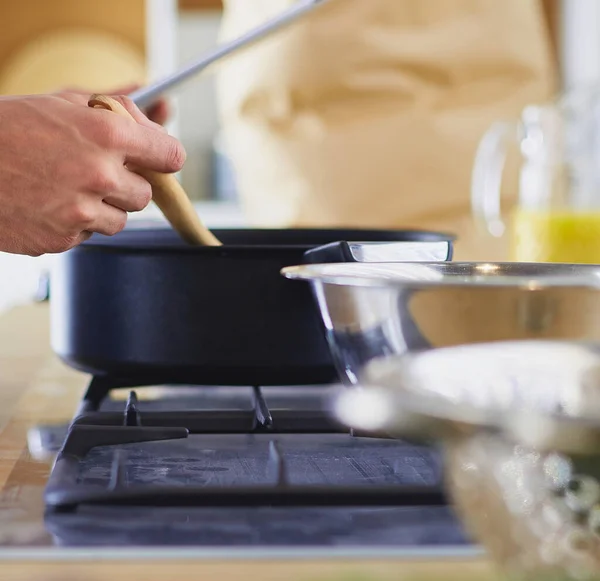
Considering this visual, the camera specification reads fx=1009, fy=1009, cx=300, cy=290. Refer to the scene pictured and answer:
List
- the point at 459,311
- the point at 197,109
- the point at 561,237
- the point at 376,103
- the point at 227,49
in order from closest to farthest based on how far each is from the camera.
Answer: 1. the point at 459,311
2. the point at 227,49
3. the point at 561,237
4. the point at 376,103
5. the point at 197,109

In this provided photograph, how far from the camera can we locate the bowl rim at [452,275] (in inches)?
12.4

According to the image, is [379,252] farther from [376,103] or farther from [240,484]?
[376,103]

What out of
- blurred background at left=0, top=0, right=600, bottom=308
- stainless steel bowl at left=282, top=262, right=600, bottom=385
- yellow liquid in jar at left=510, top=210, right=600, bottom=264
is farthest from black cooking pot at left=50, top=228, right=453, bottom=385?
blurred background at left=0, top=0, right=600, bottom=308

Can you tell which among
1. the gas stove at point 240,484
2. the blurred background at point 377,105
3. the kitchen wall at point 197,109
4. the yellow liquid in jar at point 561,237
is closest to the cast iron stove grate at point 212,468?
the gas stove at point 240,484

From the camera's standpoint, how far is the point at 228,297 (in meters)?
0.49

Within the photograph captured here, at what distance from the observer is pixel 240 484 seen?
0.38 metres

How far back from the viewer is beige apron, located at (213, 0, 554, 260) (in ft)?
4.78

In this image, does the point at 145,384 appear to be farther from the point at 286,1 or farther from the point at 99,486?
the point at 286,1

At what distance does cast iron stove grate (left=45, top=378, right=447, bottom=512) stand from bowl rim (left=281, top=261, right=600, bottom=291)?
76mm

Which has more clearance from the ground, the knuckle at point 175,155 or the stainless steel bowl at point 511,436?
the knuckle at point 175,155

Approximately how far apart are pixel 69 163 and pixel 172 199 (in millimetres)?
73

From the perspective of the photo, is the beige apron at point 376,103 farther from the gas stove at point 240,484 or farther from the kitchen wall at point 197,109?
the kitchen wall at point 197,109

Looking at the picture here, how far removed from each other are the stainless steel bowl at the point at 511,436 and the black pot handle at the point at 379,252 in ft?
0.53

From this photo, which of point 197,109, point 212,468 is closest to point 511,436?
point 212,468
